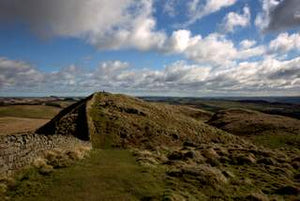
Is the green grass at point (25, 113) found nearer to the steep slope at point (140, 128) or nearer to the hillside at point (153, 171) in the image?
the steep slope at point (140, 128)

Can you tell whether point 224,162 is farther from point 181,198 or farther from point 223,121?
point 223,121

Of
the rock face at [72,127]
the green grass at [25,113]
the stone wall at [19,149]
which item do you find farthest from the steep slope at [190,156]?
the green grass at [25,113]

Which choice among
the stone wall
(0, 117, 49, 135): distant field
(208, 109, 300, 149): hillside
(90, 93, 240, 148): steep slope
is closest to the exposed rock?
the stone wall

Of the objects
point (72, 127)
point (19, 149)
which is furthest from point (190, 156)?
point (72, 127)

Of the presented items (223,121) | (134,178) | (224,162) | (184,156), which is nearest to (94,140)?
(184,156)

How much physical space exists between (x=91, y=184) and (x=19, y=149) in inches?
276

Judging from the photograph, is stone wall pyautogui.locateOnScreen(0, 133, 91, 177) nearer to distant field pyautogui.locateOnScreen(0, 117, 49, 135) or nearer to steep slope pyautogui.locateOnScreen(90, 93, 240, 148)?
steep slope pyautogui.locateOnScreen(90, 93, 240, 148)

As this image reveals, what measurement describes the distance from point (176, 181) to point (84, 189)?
6843 mm

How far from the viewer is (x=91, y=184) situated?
22172 millimetres

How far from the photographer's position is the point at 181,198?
2014cm

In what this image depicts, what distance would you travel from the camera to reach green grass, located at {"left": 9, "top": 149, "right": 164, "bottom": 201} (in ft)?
64.7

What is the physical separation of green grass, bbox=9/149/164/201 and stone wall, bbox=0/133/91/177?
1109 millimetres

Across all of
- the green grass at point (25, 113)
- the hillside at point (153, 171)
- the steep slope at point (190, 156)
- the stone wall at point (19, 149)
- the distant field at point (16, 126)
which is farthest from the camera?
the green grass at point (25, 113)

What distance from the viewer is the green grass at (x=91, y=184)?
64.7 ft
